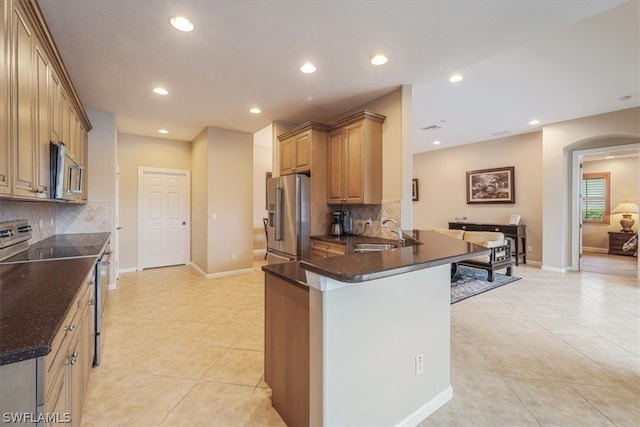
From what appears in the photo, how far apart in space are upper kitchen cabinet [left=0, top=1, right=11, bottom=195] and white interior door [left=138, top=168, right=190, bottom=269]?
454 centimetres

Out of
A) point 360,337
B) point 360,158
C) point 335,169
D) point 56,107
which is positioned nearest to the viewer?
point 360,337

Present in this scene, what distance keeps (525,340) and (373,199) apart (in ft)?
6.83

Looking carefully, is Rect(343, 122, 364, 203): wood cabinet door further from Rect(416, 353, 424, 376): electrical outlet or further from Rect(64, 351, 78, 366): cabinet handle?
Rect(64, 351, 78, 366): cabinet handle

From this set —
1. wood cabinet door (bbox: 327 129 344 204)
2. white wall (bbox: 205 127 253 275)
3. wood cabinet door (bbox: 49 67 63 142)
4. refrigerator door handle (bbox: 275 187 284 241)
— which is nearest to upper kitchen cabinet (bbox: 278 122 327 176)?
wood cabinet door (bbox: 327 129 344 204)

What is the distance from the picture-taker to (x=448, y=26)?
220 cm

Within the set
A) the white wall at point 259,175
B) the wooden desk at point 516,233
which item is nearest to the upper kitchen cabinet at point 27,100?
the white wall at point 259,175

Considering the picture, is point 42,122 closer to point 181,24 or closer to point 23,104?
point 23,104

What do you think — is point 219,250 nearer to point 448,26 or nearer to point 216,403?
point 216,403

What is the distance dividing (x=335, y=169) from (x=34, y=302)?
326 centimetres

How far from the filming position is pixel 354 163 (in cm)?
360

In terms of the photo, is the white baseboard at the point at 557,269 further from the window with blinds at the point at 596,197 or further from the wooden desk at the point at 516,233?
the window with blinds at the point at 596,197

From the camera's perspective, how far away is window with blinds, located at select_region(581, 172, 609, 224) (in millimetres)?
7766

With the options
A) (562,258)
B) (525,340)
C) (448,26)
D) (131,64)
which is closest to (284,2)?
(448,26)

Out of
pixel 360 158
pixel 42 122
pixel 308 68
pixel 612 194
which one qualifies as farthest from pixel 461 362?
pixel 612 194
